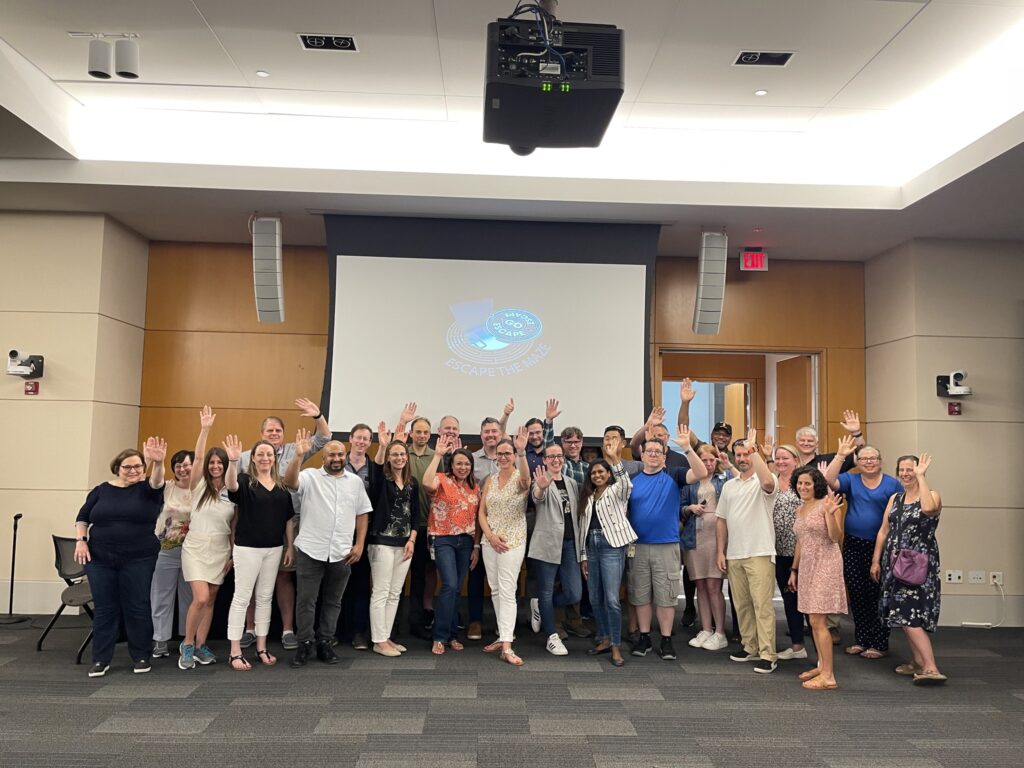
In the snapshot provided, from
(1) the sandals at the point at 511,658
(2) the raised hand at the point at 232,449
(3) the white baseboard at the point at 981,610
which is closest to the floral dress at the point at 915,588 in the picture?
(1) the sandals at the point at 511,658

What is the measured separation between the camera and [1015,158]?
496 cm

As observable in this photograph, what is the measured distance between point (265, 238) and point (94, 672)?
141 inches

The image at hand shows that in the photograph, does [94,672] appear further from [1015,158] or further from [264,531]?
[1015,158]

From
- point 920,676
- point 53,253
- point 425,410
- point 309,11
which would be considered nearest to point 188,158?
point 53,253

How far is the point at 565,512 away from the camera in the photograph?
526cm

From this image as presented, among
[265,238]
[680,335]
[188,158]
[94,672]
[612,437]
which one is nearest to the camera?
[94,672]

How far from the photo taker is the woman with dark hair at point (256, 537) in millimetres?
4668

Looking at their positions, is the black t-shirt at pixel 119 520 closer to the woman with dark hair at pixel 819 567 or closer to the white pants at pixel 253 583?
the white pants at pixel 253 583

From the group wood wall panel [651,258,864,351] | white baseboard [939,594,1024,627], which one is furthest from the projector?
white baseboard [939,594,1024,627]

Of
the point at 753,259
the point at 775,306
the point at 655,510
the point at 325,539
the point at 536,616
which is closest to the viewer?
the point at 325,539

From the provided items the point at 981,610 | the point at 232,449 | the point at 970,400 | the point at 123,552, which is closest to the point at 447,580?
the point at 232,449

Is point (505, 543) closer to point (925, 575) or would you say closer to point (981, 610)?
point (925, 575)

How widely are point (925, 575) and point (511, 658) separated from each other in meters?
2.55

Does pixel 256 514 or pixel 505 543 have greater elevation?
pixel 256 514
